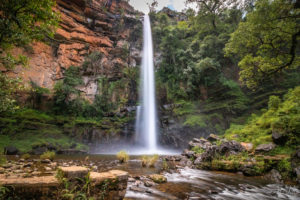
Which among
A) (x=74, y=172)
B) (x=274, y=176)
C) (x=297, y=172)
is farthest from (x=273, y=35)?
(x=74, y=172)

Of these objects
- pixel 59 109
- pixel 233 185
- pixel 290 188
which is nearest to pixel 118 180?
pixel 233 185

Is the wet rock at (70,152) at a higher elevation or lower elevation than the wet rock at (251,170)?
lower

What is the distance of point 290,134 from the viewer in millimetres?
7066

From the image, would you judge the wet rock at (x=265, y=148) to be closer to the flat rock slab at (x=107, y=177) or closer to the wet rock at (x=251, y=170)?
the wet rock at (x=251, y=170)

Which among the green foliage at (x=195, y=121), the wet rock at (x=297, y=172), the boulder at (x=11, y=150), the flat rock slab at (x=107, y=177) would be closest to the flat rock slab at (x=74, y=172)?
the flat rock slab at (x=107, y=177)

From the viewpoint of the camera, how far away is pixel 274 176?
5.81m

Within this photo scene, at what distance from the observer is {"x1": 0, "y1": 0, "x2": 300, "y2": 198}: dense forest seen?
7336mm

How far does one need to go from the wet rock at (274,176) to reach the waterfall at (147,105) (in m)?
13.8

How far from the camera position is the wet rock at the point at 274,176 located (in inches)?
222

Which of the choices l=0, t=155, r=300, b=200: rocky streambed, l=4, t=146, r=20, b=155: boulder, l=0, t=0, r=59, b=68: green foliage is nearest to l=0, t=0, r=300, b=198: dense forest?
l=4, t=146, r=20, b=155: boulder

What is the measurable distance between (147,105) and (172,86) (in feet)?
16.1

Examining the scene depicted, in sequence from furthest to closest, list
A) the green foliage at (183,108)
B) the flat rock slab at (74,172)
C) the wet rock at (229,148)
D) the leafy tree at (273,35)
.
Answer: the green foliage at (183,108), the wet rock at (229,148), the leafy tree at (273,35), the flat rock slab at (74,172)

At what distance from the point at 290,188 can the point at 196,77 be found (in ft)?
56.6

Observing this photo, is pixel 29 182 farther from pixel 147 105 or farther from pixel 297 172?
pixel 147 105
